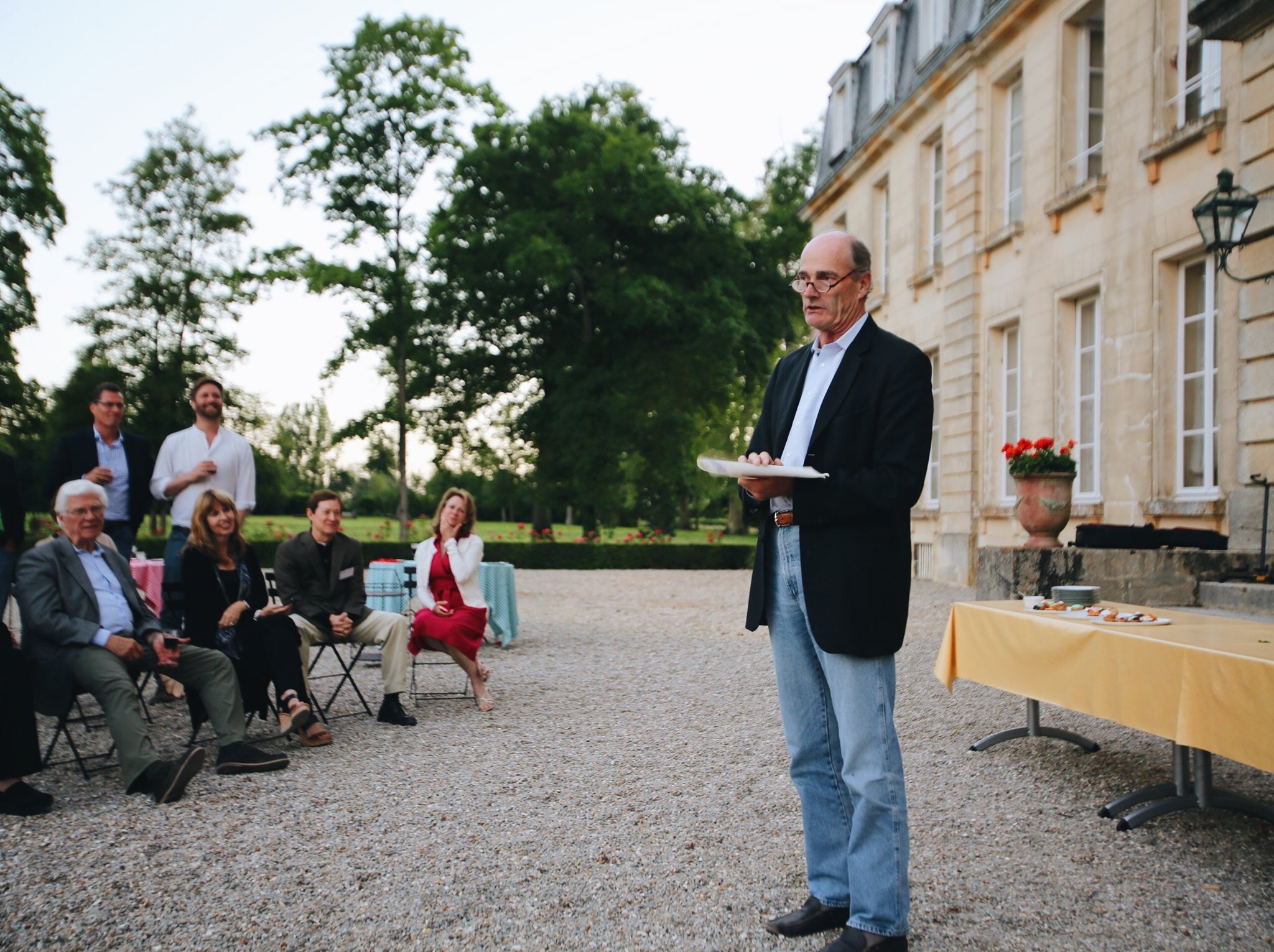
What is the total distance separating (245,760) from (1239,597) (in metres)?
6.56

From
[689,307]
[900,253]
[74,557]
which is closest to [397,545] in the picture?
[689,307]

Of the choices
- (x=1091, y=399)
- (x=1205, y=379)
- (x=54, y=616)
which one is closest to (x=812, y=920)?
(x=54, y=616)

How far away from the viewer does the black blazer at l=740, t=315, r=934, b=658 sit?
2840 mm

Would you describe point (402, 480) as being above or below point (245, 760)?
above

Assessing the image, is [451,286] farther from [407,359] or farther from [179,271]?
[179,271]

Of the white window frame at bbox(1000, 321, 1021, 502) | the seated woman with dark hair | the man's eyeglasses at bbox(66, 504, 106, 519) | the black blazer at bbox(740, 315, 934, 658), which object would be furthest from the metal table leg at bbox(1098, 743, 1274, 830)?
the white window frame at bbox(1000, 321, 1021, 502)

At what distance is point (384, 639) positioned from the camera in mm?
6953

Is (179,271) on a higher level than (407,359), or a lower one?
higher

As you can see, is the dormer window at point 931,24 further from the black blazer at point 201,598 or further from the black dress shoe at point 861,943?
the black dress shoe at point 861,943

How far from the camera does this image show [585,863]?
156 inches

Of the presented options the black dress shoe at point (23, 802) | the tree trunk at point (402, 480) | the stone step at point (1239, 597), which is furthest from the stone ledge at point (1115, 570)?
the tree trunk at point (402, 480)

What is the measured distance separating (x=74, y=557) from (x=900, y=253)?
15.9 meters

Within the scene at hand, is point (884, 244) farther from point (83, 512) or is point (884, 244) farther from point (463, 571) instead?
point (83, 512)

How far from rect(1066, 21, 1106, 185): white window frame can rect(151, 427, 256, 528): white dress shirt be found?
1040 centimetres
